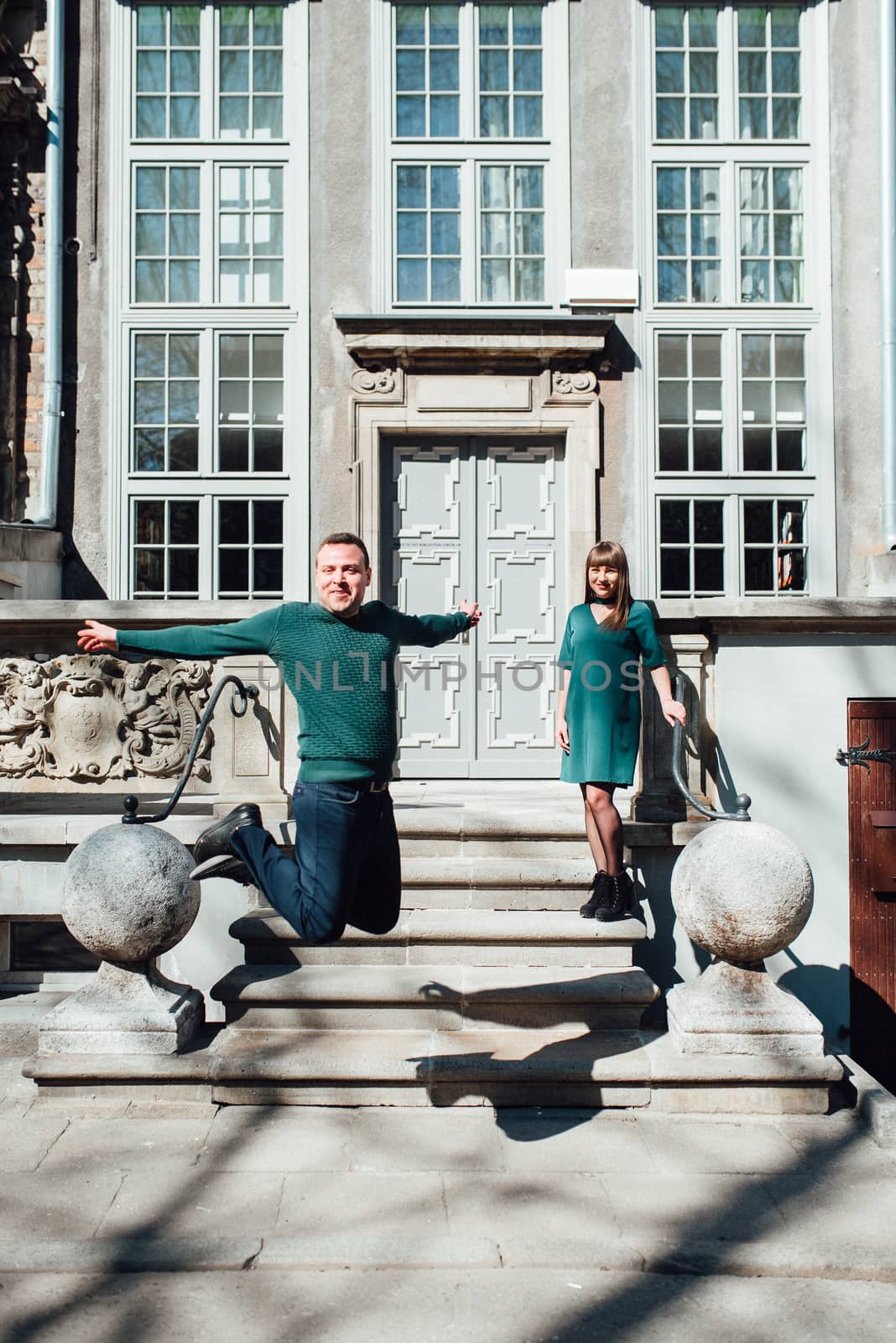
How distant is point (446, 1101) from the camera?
15.9 feet

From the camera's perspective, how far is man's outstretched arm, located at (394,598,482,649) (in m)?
4.60

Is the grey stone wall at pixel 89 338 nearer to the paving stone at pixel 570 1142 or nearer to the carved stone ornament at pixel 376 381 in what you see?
the carved stone ornament at pixel 376 381

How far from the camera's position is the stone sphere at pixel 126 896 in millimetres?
5051

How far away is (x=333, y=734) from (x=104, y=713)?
2599 millimetres

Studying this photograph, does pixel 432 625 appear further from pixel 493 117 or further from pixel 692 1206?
pixel 493 117

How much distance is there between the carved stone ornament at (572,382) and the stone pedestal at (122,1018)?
237 inches

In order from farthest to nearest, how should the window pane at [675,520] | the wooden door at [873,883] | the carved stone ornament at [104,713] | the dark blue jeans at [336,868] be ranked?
the window pane at [675,520]
the wooden door at [873,883]
the carved stone ornament at [104,713]
the dark blue jeans at [336,868]

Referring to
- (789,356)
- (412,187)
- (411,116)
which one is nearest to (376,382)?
(412,187)

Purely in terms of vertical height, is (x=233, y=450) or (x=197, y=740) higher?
(x=233, y=450)

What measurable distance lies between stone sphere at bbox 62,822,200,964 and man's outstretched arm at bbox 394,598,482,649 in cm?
157

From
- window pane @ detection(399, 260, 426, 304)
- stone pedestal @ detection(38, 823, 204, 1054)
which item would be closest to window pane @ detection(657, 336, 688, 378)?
window pane @ detection(399, 260, 426, 304)

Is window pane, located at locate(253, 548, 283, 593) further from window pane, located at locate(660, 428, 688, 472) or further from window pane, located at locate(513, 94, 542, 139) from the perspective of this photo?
window pane, located at locate(513, 94, 542, 139)

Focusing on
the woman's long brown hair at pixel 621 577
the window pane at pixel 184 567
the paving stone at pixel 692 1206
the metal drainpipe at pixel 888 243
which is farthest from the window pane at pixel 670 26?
the paving stone at pixel 692 1206

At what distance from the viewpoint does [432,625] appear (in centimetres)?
466
